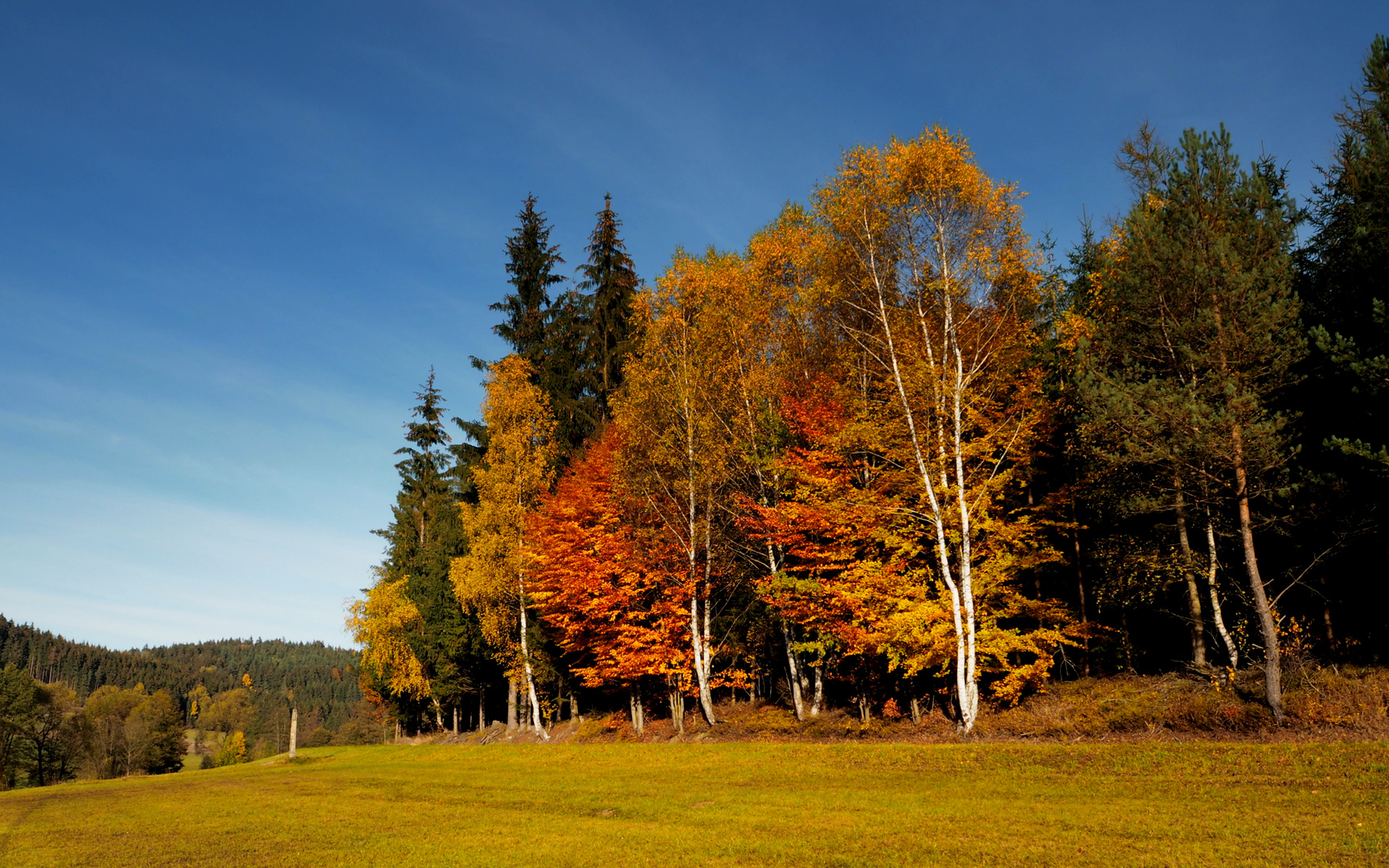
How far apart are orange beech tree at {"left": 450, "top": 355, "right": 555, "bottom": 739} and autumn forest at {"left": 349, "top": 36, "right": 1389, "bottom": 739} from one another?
14 centimetres

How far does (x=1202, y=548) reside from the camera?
19812 millimetres

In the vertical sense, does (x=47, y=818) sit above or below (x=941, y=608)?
below

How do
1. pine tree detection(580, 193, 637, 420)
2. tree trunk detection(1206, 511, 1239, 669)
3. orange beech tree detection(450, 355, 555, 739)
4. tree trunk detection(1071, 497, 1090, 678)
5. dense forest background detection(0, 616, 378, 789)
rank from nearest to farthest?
tree trunk detection(1206, 511, 1239, 669) → tree trunk detection(1071, 497, 1090, 678) → orange beech tree detection(450, 355, 555, 739) → pine tree detection(580, 193, 637, 420) → dense forest background detection(0, 616, 378, 789)

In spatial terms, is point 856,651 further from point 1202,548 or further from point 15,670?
point 15,670

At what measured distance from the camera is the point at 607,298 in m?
40.0

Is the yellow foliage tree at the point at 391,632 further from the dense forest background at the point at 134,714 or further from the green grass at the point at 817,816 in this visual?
Result: the green grass at the point at 817,816

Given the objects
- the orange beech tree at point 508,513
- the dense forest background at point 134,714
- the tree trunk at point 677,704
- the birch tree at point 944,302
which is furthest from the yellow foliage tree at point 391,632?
the birch tree at point 944,302

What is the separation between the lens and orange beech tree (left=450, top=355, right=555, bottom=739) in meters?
31.6

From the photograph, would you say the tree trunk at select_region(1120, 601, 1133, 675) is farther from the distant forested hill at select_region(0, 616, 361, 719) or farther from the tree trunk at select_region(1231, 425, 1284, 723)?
the distant forested hill at select_region(0, 616, 361, 719)

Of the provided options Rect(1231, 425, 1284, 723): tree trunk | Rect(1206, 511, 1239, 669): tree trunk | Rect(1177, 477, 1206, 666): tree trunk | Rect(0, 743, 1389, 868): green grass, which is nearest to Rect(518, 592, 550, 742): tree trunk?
Rect(0, 743, 1389, 868): green grass

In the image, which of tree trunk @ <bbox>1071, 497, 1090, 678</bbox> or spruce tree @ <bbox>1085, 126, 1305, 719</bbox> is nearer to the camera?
spruce tree @ <bbox>1085, 126, 1305, 719</bbox>

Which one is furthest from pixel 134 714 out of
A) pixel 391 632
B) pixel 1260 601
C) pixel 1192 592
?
pixel 1260 601

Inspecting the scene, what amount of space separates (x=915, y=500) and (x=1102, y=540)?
474 centimetres

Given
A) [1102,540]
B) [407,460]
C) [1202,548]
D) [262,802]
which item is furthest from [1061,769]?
[407,460]
